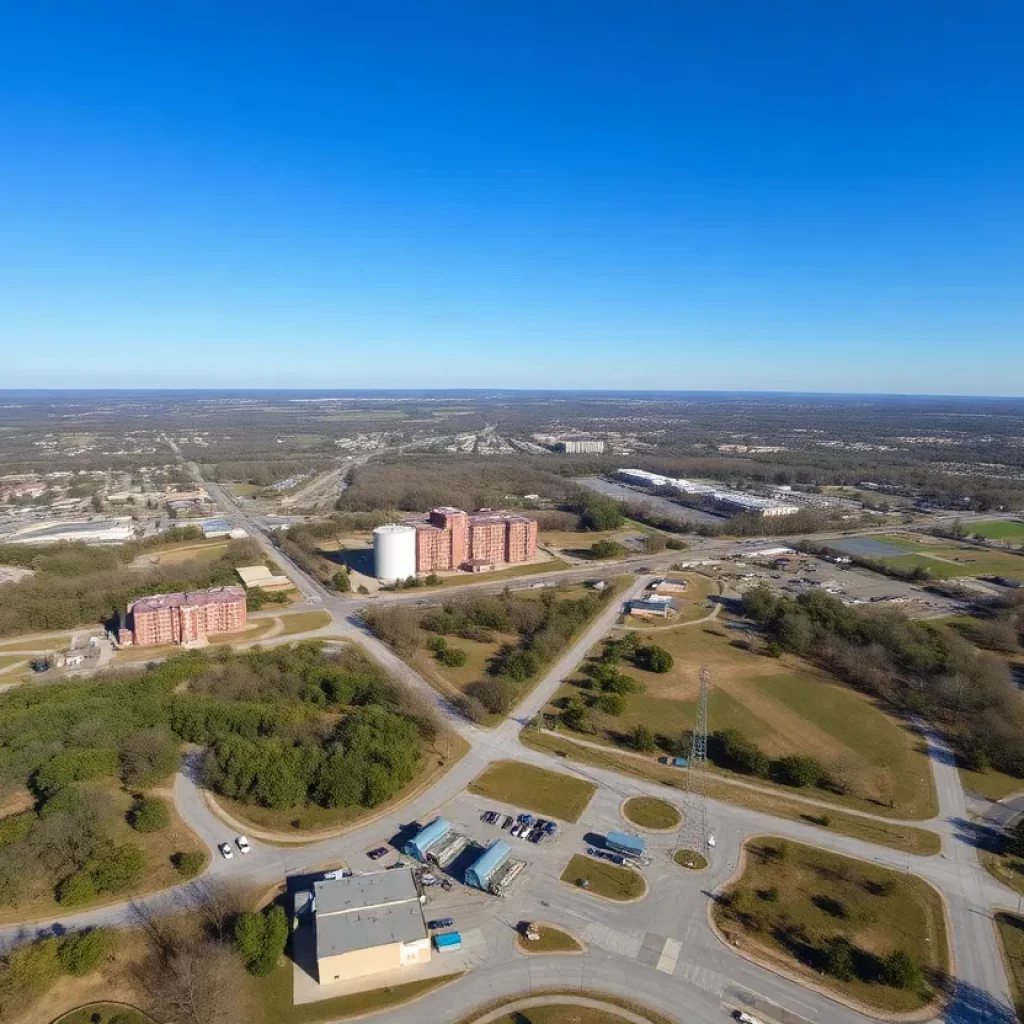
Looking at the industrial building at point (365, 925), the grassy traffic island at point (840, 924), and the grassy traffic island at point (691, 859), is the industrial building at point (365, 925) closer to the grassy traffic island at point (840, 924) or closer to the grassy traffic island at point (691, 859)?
the grassy traffic island at point (691, 859)

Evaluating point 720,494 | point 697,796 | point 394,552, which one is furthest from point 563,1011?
point 720,494

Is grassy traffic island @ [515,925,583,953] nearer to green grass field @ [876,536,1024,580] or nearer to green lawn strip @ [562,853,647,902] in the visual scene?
green lawn strip @ [562,853,647,902]

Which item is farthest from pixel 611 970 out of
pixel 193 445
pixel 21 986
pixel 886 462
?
pixel 193 445

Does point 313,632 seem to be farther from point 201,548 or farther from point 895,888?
point 895,888

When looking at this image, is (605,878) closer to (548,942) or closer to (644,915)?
(644,915)

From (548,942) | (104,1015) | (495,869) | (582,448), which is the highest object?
(582,448)

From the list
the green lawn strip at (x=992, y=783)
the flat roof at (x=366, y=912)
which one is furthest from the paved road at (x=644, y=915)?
the flat roof at (x=366, y=912)
